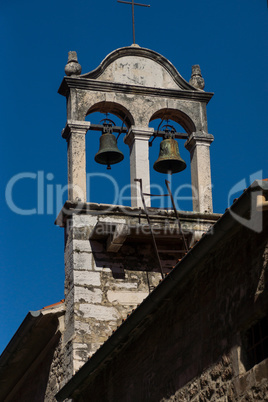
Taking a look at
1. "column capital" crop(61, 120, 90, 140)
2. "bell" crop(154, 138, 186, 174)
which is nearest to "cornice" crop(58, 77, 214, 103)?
"column capital" crop(61, 120, 90, 140)

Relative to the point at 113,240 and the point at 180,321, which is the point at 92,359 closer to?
the point at 180,321

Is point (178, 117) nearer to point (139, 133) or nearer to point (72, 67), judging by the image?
point (139, 133)

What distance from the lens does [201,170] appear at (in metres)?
11.7

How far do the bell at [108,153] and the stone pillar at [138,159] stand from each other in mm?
252

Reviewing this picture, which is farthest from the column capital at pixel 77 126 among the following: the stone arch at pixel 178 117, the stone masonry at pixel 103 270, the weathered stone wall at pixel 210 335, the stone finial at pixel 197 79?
the weathered stone wall at pixel 210 335

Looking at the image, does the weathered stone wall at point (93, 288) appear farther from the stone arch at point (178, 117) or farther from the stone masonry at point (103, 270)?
the stone arch at point (178, 117)

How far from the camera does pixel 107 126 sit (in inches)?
463

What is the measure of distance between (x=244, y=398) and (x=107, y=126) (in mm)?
6229

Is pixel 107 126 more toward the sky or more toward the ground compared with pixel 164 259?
more toward the sky

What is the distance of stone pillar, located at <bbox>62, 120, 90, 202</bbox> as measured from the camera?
36.6 ft

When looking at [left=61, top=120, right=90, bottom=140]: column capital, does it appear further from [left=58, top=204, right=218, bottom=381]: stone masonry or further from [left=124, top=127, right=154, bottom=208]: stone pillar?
[left=58, top=204, right=218, bottom=381]: stone masonry

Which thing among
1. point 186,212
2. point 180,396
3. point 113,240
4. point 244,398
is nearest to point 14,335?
point 113,240

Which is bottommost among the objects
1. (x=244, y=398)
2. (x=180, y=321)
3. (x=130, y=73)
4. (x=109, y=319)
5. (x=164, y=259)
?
(x=244, y=398)

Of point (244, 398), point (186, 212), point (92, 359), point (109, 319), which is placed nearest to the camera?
point (244, 398)
